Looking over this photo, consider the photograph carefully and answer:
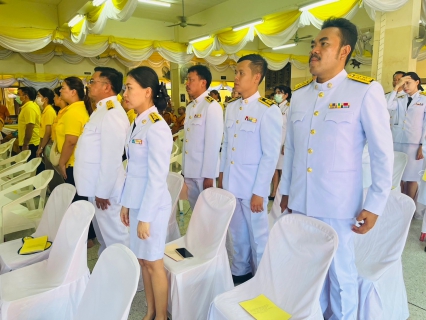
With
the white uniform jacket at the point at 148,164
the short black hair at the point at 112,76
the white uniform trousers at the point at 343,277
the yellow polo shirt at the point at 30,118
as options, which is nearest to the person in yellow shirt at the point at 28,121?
the yellow polo shirt at the point at 30,118

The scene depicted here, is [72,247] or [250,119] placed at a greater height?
[250,119]

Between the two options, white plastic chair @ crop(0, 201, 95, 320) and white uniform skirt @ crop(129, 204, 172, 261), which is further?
white uniform skirt @ crop(129, 204, 172, 261)

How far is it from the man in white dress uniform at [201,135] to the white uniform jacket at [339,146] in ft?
3.01

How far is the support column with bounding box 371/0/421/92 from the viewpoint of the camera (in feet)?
14.2

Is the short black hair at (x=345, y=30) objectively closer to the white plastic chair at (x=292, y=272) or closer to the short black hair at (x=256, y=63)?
the short black hair at (x=256, y=63)

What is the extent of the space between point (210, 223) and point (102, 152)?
890mm

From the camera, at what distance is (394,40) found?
4465 millimetres

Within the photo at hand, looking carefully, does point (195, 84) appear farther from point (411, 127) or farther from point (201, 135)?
point (411, 127)

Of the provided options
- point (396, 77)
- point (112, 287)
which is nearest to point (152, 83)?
point (112, 287)

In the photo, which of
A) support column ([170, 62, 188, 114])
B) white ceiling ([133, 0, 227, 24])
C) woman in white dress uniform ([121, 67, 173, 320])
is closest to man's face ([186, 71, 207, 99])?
woman in white dress uniform ([121, 67, 173, 320])

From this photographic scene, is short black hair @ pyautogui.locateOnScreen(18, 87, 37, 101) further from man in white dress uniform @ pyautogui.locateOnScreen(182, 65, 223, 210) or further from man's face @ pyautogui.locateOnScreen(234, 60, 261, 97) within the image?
man's face @ pyautogui.locateOnScreen(234, 60, 261, 97)

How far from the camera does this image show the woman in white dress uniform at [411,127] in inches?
154

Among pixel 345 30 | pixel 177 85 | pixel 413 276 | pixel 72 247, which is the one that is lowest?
pixel 413 276

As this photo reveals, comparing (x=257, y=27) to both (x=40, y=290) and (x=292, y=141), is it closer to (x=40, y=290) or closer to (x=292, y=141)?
(x=292, y=141)
